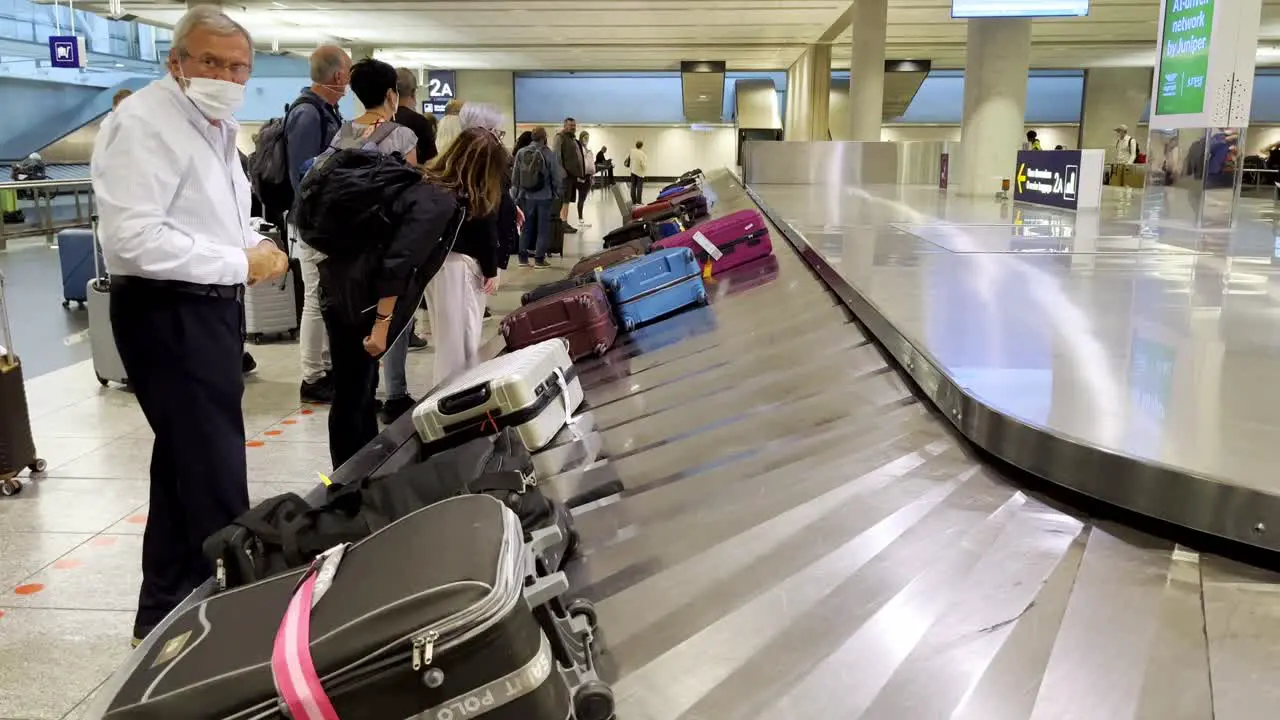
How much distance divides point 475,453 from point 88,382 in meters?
4.06

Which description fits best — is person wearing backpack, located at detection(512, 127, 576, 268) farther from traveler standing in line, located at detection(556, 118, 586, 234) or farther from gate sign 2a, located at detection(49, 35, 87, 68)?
gate sign 2a, located at detection(49, 35, 87, 68)

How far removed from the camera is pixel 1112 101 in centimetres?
3244

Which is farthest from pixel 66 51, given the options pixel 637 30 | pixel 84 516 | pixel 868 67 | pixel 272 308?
pixel 84 516

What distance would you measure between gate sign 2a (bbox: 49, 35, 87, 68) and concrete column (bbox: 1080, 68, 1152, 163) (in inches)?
1152

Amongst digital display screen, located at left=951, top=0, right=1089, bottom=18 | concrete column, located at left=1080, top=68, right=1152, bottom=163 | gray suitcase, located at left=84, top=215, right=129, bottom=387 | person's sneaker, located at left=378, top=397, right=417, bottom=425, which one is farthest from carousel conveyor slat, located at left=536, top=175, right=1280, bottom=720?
concrete column, located at left=1080, top=68, right=1152, bottom=163

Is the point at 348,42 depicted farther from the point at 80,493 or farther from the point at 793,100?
the point at 80,493

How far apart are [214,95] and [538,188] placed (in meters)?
7.93

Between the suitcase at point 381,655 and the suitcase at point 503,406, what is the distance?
1449 mm

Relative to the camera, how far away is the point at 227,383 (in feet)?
8.04

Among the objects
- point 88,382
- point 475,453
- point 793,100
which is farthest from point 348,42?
point 475,453

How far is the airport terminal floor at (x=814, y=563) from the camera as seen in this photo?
5.00ft

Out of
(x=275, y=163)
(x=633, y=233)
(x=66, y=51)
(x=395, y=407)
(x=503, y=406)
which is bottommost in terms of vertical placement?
(x=395, y=407)

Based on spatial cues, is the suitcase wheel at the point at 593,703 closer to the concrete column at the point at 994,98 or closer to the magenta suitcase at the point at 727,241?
the magenta suitcase at the point at 727,241

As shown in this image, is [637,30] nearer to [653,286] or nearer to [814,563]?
[653,286]
